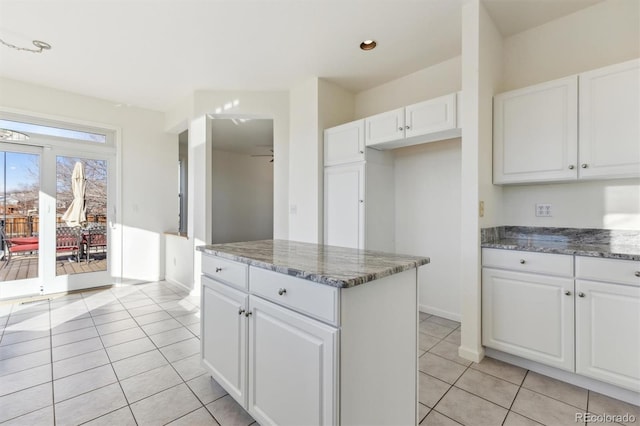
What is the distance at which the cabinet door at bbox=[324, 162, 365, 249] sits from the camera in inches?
123

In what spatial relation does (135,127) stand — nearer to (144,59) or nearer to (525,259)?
(144,59)

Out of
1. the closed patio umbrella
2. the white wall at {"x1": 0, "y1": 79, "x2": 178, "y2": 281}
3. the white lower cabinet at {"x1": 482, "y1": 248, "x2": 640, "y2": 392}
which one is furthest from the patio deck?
the white lower cabinet at {"x1": 482, "y1": 248, "x2": 640, "y2": 392}

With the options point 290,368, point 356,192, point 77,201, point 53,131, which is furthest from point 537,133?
point 53,131

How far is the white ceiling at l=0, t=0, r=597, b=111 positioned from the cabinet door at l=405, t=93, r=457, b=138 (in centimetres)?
64

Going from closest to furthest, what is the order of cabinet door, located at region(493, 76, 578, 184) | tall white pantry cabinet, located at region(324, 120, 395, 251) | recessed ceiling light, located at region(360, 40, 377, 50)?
cabinet door, located at region(493, 76, 578, 184), recessed ceiling light, located at region(360, 40, 377, 50), tall white pantry cabinet, located at region(324, 120, 395, 251)

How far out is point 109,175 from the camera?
4293 mm

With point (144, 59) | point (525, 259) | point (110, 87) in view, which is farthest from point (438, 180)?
point (110, 87)

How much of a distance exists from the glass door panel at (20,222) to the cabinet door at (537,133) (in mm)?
5221

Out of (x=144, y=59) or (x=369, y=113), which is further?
(x=369, y=113)

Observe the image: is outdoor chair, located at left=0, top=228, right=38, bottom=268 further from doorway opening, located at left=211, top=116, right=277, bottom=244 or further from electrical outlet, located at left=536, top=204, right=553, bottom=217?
electrical outlet, located at left=536, top=204, right=553, bottom=217

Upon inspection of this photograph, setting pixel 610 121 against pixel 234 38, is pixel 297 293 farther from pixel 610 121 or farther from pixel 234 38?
pixel 234 38

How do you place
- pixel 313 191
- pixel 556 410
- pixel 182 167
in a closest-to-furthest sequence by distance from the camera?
pixel 556 410 → pixel 313 191 → pixel 182 167

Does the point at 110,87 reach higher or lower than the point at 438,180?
higher

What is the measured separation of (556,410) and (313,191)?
266cm
